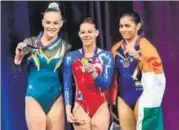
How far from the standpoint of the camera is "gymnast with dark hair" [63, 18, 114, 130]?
149cm

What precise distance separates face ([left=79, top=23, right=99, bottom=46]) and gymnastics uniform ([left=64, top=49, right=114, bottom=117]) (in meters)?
0.05

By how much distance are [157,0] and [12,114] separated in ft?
2.18

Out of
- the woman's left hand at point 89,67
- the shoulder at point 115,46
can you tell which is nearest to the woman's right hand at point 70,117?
the woman's left hand at point 89,67

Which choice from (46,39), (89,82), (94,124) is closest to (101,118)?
(94,124)

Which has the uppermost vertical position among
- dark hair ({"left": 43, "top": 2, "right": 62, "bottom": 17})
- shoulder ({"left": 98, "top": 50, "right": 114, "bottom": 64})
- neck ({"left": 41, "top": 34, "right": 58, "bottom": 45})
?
dark hair ({"left": 43, "top": 2, "right": 62, "bottom": 17})

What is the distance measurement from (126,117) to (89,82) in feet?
0.59

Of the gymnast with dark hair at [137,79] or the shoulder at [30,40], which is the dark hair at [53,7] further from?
the gymnast with dark hair at [137,79]

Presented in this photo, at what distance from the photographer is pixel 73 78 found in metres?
1.50

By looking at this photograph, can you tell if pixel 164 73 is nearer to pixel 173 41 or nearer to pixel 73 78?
pixel 173 41

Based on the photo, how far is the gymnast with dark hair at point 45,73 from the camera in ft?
4.93

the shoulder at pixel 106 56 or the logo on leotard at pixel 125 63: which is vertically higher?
the shoulder at pixel 106 56

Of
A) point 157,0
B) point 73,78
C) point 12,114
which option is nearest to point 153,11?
point 157,0

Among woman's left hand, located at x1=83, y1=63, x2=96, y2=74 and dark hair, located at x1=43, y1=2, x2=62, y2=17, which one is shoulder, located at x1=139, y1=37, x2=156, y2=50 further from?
dark hair, located at x1=43, y1=2, x2=62, y2=17

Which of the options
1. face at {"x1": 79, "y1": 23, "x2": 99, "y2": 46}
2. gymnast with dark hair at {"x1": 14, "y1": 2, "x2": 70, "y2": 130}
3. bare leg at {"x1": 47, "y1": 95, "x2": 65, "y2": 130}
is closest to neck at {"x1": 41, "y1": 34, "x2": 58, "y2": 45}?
gymnast with dark hair at {"x1": 14, "y1": 2, "x2": 70, "y2": 130}
